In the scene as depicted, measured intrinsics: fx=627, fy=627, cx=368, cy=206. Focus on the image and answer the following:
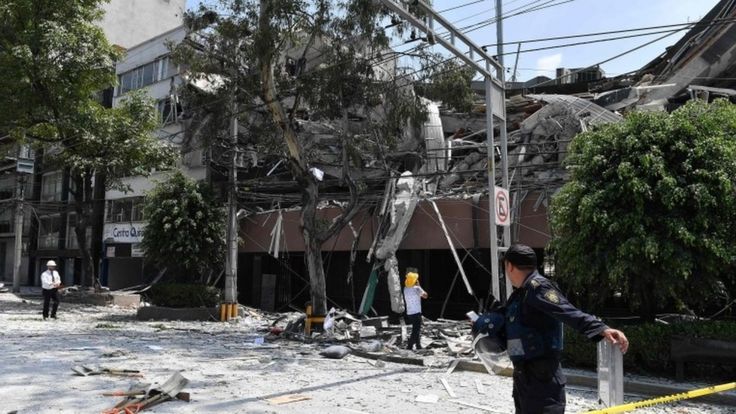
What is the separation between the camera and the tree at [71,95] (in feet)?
76.5

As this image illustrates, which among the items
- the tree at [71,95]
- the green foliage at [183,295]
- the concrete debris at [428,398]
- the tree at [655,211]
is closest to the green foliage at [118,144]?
the tree at [71,95]

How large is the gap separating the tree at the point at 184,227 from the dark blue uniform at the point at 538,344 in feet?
59.8

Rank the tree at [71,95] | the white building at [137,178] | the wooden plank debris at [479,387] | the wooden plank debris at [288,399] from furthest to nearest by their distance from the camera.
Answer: the white building at [137,178] → the tree at [71,95] → the wooden plank debris at [479,387] → the wooden plank debris at [288,399]

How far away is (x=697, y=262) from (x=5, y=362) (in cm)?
1070

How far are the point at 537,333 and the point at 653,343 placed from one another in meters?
6.22

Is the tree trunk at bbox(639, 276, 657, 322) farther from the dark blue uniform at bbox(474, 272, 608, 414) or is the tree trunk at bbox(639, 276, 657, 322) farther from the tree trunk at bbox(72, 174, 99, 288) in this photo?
the tree trunk at bbox(72, 174, 99, 288)

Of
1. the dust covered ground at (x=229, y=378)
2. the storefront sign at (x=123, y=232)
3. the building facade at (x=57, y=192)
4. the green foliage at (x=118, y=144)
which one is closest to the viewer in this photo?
the dust covered ground at (x=229, y=378)

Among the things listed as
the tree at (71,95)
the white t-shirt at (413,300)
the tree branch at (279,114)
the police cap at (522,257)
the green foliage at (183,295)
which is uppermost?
the tree at (71,95)

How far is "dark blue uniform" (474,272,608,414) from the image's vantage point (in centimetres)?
375

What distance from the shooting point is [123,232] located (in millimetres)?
33062

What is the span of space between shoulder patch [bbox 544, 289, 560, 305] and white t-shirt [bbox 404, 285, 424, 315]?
884 cm

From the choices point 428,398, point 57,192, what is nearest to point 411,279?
point 428,398

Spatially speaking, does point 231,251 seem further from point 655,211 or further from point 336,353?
point 655,211

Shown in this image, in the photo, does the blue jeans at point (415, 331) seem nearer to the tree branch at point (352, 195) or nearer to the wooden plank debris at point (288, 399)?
the tree branch at point (352, 195)
